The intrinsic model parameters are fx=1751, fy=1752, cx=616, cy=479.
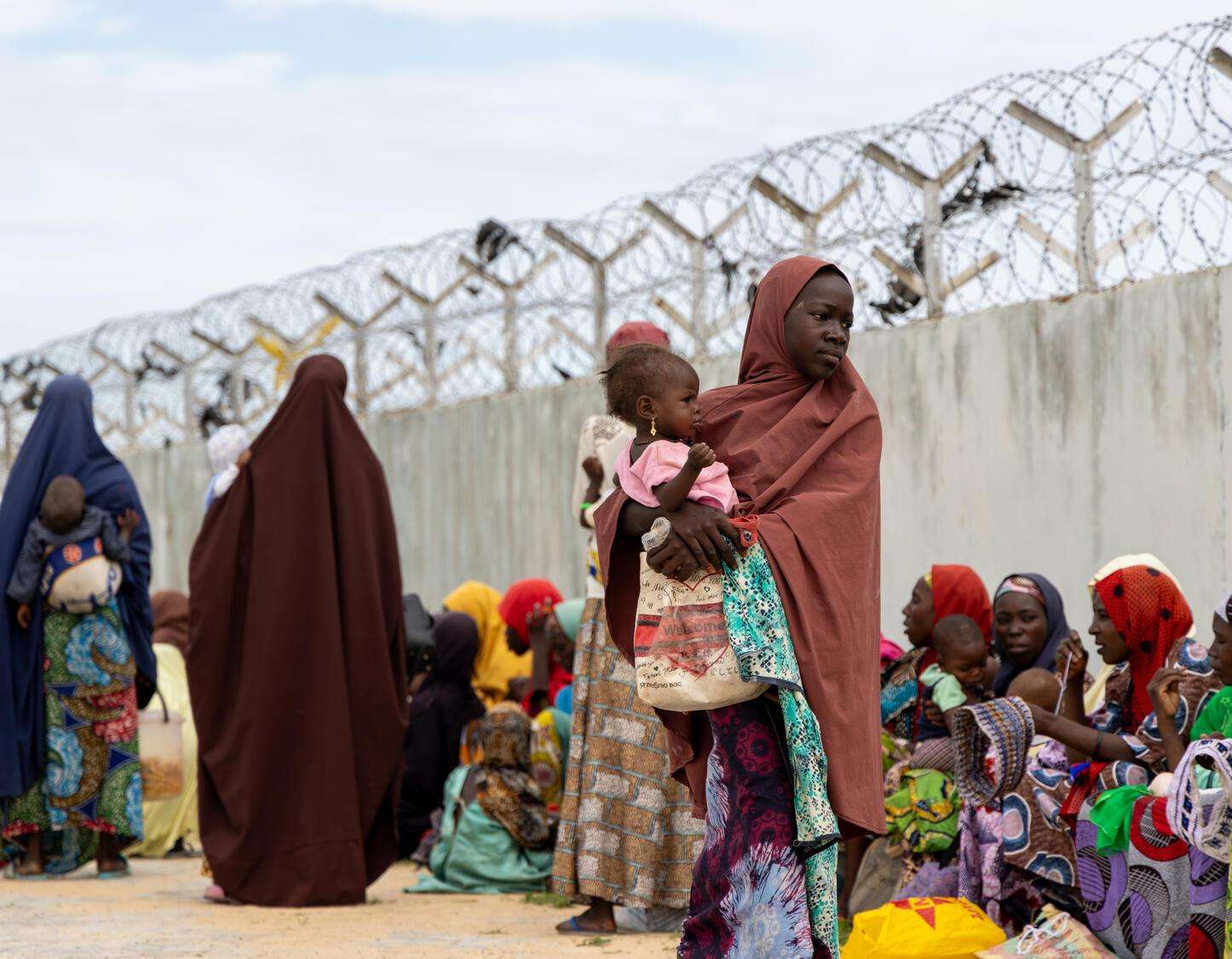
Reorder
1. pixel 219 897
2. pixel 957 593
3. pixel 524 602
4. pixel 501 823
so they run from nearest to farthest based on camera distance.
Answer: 1. pixel 957 593
2. pixel 219 897
3. pixel 501 823
4. pixel 524 602

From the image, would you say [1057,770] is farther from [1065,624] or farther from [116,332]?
[116,332]

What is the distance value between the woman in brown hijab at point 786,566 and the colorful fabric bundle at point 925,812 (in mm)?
1735

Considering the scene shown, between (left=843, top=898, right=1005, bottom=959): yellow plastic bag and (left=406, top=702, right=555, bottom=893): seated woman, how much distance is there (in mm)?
2244

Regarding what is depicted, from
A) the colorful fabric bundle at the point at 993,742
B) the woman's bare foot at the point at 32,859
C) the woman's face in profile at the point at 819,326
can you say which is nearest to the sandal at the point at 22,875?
the woman's bare foot at the point at 32,859

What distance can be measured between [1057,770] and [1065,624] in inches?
34.9

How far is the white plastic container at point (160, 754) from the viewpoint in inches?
304

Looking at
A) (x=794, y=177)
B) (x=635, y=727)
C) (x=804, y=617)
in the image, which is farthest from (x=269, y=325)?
(x=804, y=617)

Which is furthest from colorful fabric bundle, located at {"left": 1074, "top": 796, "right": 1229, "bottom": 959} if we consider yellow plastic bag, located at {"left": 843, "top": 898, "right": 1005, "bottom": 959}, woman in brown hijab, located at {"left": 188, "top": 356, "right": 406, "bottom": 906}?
woman in brown hijab, located at {"left": 188, "top": 356, "right": 406, "bottom": 906}

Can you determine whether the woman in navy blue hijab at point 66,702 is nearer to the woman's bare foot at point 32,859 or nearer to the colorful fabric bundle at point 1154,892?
the woman's bare foot at point 32,859

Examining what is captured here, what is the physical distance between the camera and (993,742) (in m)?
4.79

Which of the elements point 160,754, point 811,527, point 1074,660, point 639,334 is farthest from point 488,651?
point 811,527

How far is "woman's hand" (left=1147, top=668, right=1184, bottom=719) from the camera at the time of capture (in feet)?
14.6

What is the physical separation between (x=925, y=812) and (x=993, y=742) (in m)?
0.76

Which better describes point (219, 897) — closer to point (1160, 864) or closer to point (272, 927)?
point (272, 927)
